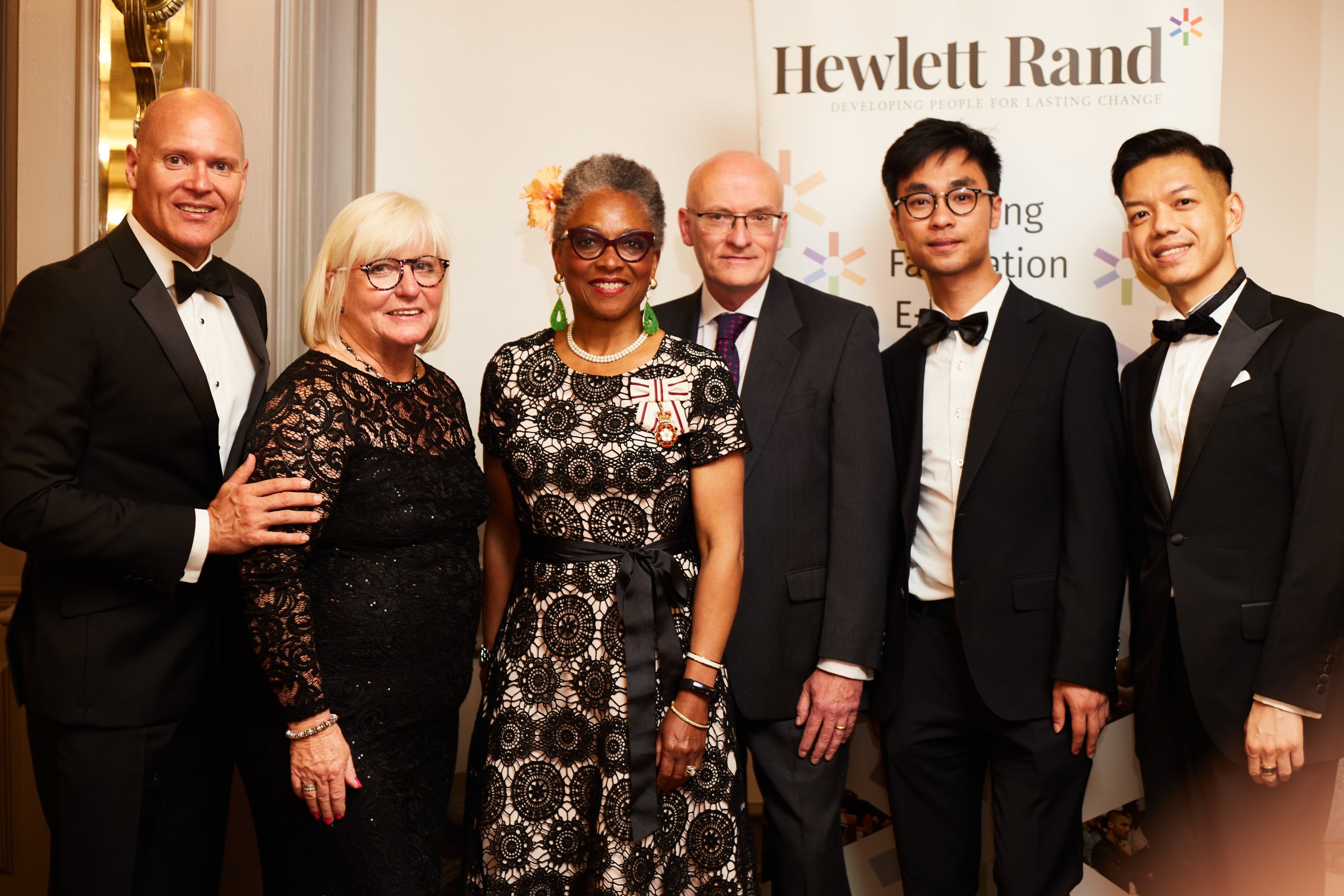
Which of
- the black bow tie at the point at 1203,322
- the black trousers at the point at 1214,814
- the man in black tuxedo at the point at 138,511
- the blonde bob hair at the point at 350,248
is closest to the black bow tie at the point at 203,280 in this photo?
the man in black tuxedo at the point at 138,511

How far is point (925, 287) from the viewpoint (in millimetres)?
2943

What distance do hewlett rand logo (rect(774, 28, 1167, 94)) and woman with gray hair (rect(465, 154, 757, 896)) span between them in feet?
4.26

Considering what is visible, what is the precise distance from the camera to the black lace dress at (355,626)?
5.58 feet

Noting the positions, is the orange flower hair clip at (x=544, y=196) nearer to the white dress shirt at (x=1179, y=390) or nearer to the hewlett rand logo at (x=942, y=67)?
the hewlett rand logo at (x=942, y=67)

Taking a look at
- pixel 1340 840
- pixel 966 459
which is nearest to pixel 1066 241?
pixel 966 459

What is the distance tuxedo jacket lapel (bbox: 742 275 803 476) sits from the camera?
215 centimetres

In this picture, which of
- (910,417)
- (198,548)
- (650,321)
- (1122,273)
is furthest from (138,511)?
(1122,273)

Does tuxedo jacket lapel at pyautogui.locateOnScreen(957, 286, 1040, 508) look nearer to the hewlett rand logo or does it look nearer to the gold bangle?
the gold bangle

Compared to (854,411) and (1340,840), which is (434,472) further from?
(1340,840)

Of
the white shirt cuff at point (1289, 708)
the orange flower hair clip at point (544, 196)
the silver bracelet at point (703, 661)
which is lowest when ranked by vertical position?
the white shirt cuff at point (1289, 708)

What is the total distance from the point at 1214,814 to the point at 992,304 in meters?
1.25

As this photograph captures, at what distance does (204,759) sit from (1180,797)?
86.3 inches

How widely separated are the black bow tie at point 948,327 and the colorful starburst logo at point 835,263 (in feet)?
2.16

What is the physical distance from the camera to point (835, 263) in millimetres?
2955
